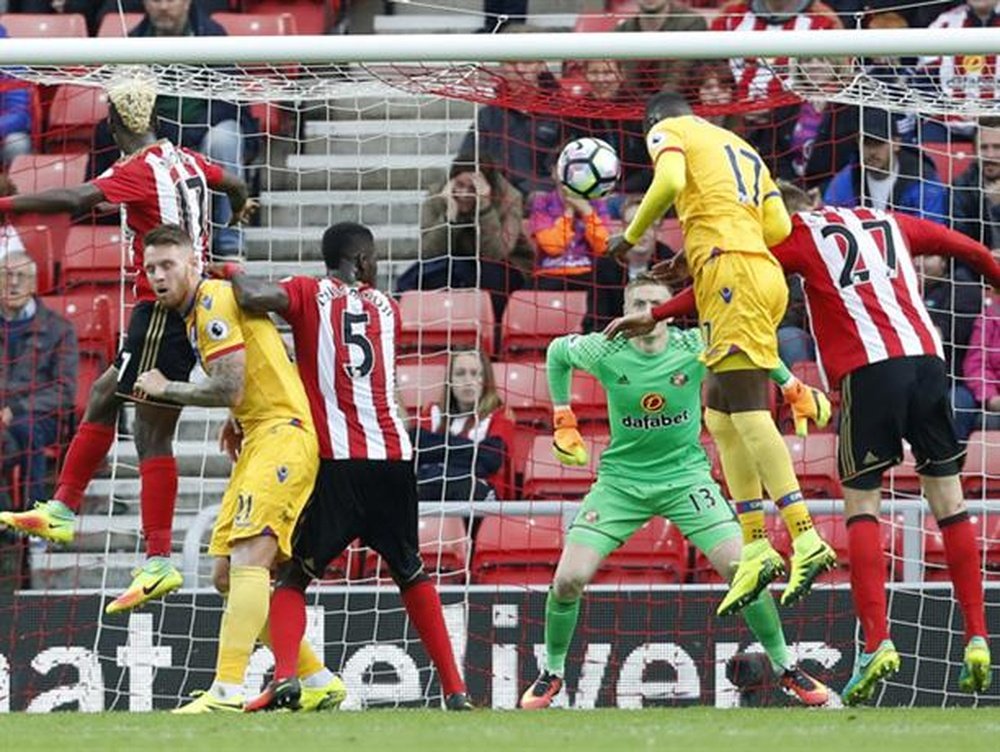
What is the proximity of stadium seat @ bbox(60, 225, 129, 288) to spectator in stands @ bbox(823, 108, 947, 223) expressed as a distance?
4084mm

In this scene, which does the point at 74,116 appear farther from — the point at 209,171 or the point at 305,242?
the point at 209,171

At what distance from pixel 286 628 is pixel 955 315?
181 inches

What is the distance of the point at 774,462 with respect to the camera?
10133 mm

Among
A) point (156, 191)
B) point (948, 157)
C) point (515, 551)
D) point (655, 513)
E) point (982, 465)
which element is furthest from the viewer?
point (948, 157)

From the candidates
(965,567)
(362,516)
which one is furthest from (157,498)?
(965,567)

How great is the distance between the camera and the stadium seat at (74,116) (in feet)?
47.2

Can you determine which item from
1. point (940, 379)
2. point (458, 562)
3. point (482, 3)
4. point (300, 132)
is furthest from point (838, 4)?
point (940, 379)

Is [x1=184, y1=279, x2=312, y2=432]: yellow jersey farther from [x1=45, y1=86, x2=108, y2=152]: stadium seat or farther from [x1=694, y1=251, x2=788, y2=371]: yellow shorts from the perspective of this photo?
[x1=45, y1=86, x2=108, y2=152]: stadium seat

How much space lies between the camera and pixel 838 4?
52.6 feet

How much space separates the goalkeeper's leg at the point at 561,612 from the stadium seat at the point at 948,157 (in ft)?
11.0

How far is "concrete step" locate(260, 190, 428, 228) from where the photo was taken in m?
14.0

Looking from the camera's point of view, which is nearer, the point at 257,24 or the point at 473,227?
the point at 473,227

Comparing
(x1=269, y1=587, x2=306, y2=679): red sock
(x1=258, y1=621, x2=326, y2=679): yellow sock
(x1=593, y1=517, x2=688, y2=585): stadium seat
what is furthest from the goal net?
(x1=269, y1=587, x2=306, y2=679): red sock

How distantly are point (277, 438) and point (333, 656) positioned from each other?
2.19m
